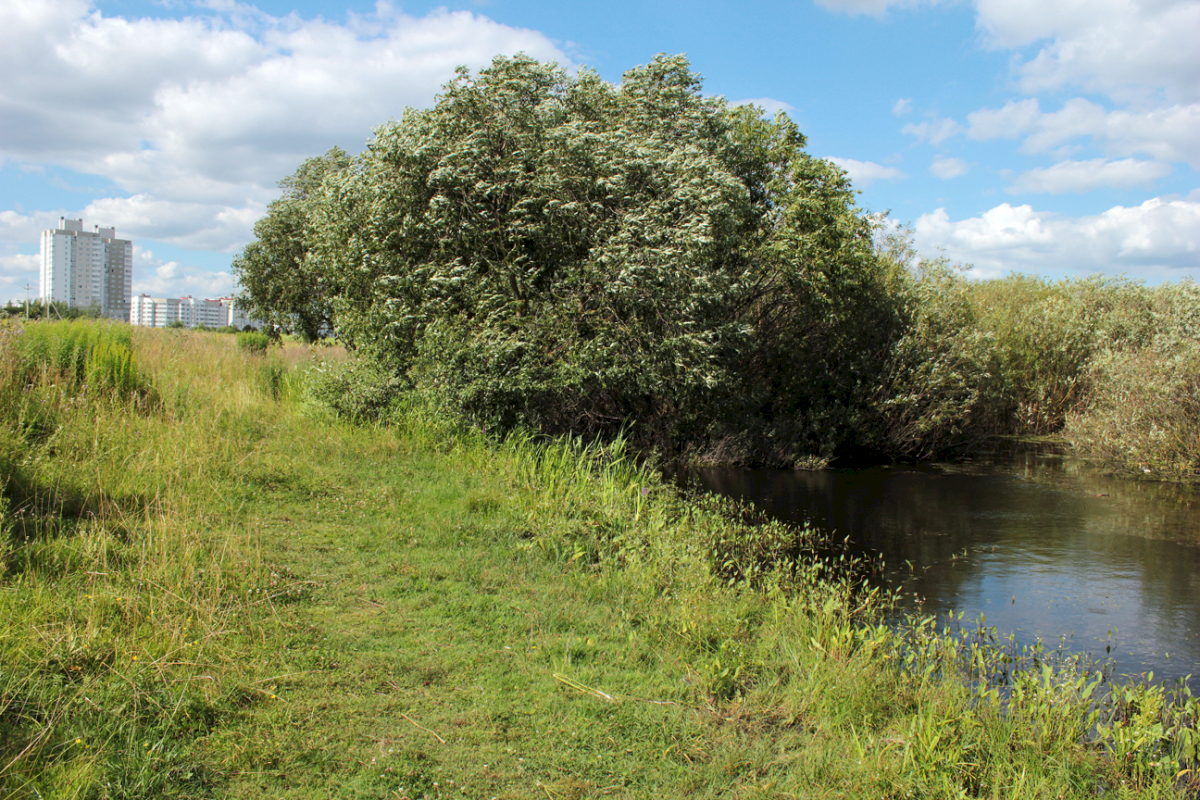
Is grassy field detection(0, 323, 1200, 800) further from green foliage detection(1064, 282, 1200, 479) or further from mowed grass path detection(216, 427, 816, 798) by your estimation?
green foliage detection(1064, 282, 1200, 479)

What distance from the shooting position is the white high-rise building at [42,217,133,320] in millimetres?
107688

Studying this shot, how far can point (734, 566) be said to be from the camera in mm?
9328

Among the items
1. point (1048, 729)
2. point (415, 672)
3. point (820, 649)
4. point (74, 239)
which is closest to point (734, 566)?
point (820, 649)

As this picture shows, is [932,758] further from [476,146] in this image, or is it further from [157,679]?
[476,146]

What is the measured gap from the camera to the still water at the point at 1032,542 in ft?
28.5

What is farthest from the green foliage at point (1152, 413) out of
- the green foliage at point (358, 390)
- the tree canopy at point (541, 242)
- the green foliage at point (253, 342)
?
the green foliage at point (253, 342)

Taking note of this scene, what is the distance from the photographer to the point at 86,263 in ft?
373

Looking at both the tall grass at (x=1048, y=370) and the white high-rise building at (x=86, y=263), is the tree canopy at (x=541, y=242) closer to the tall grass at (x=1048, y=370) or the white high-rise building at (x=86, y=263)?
the tall grass at (x=1048, y=370)

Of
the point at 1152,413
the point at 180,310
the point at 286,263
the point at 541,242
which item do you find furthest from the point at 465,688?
the point at 180,310

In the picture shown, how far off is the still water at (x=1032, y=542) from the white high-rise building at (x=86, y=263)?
11331 centimetres

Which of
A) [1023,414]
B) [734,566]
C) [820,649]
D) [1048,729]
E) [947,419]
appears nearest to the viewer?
[1048,729]

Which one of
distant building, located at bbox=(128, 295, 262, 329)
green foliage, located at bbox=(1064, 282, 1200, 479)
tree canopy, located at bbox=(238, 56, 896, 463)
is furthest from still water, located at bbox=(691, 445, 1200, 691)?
distant building, located at bbox=(128, 295, 262, 329)

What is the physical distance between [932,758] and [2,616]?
18.1ft

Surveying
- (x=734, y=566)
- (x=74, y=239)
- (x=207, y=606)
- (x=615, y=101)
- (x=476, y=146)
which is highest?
(x=74, y=239)
